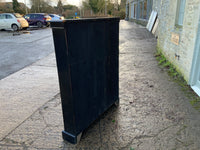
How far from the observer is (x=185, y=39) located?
4359 millimetres

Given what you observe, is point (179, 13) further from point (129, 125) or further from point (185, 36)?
point (129, 125)

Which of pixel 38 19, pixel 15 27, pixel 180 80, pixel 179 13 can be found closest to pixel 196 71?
pixel 180 80

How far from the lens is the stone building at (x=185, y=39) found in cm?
378

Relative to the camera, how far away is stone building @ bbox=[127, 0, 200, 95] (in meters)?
3.78

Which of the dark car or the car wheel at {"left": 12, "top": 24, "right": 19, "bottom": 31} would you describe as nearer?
the car wheel at {"left": 12, "top": 24, "right": 19, "bottom": 31}

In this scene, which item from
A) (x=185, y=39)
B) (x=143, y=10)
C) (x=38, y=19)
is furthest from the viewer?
(x=38, y=19)

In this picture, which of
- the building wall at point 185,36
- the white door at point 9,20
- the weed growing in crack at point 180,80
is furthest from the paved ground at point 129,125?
the white door at point 9,20

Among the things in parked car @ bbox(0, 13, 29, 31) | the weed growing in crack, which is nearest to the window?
the weed growing in crack

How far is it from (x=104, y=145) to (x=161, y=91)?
218cm

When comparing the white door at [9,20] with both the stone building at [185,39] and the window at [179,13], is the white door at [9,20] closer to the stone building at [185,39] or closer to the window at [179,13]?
the stone building at [185,39]

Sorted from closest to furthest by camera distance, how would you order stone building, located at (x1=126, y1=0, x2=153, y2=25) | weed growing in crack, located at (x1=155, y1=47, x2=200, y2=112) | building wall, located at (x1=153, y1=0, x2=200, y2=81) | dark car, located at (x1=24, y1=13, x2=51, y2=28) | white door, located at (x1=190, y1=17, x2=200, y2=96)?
1. weed growing in crack, located at (x1=155, y1=47, x2=200, y2=112)
2. white door, located at (x1=190, y1=17, x2=200, y2=96)
3. building wall, located at (x1=153, y1=0, x2=200, y2=81)
4. stone building, located at (x1=126, y1=0, x2=153, y2=25)
5. dark car, located at (x1=24, y1=13, x2=51, y2=28)

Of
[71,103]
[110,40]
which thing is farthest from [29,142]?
[110,40]

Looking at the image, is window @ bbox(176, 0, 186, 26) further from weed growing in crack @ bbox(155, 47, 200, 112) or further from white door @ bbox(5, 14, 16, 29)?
white door @ bbox(5, 14, 16, 29)

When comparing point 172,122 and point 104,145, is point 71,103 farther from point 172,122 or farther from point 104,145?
point 172,122
